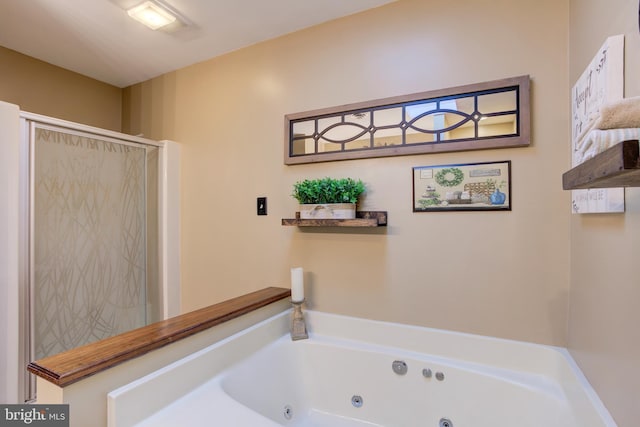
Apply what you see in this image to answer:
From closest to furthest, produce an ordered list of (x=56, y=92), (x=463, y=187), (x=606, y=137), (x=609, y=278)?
(x=606, y=137) → (x=609, y=278) → (x=463, y=187) → (x=56, y=92)

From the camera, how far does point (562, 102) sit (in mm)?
1353

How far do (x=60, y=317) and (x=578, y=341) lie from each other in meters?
2.65

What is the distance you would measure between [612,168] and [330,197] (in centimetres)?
131

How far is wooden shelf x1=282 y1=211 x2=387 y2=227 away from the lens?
160cm

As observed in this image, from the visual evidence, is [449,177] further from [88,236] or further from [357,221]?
[88,236]

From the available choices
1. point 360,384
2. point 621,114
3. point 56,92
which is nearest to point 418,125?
point 621,114

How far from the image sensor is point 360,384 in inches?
63.9

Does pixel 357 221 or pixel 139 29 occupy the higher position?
pixel 139 29

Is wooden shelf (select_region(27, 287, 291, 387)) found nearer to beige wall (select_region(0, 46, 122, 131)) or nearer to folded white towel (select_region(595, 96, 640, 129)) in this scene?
folded white towel (select_region(595, 96, 640, 129))

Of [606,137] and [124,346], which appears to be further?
[124,346]

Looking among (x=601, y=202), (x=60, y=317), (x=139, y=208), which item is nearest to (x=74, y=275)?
(x=60, y=317)

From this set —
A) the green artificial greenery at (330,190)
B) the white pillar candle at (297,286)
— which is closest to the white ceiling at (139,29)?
the green artificial greenery at (330,190)

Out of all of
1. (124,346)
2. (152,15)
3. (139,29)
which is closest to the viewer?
(124,346)

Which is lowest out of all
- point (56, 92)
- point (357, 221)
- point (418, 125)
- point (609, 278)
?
point (609, 278)
